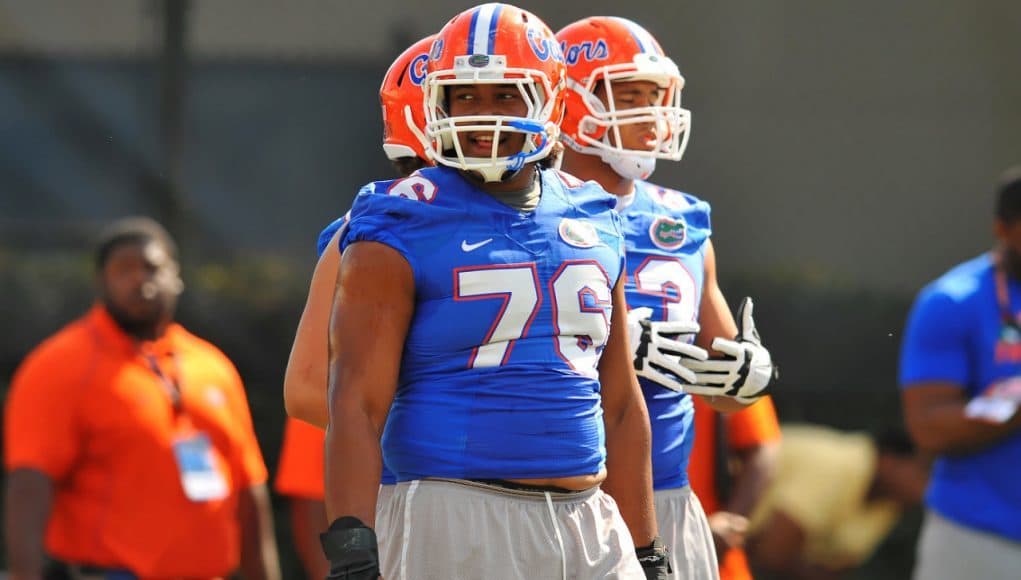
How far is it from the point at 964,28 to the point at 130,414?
3783mm

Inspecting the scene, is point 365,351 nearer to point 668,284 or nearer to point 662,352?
point 662,352

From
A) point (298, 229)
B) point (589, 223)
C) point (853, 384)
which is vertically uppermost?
point (589, 223)

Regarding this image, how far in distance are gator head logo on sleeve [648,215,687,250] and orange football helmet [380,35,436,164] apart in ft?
1.91

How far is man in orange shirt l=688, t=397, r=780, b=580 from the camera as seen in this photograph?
16.0 feet

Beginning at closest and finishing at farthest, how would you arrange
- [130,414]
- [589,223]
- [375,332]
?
[375,332] < [589,223] < [130,414]

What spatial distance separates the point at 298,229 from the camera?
6730mm

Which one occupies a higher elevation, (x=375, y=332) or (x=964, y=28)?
(x=964, y=28)

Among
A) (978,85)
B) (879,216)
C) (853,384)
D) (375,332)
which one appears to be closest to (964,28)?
(978,85)

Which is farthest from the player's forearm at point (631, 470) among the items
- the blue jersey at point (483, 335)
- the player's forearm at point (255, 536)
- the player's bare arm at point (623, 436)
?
the player's forearm at point (255, 536)

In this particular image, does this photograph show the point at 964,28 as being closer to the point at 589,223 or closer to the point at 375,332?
the point at 589,223

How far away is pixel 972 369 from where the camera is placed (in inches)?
219

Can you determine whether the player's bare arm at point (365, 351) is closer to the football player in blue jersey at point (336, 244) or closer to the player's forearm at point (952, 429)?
the football player in blue jersey at point (336, 244)

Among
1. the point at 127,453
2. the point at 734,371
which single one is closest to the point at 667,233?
the point at 734,371

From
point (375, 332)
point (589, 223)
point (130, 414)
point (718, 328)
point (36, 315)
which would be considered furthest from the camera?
point (36, 315)
